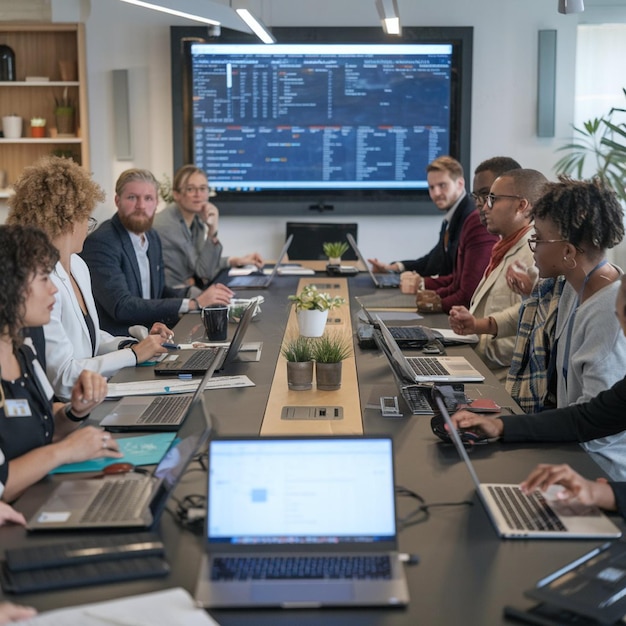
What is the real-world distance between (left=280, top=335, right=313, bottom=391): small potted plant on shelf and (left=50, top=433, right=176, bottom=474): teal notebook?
52 cm

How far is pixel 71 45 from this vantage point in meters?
7.14

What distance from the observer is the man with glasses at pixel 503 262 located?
3576 mm

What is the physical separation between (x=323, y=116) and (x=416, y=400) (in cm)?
492

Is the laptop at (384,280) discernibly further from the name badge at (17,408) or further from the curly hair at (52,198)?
the name badge at (17,408)

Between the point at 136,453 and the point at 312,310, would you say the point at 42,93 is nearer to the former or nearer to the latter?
the point at 312,310

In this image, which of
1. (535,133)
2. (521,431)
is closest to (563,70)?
(535,133)

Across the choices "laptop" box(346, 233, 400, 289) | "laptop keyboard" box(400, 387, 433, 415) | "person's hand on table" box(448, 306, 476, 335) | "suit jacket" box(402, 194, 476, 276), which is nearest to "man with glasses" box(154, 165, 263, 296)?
"laptop" box(346, 233, 400, 289)

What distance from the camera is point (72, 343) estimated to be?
120 inches

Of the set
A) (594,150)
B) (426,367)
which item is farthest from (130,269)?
(594,150)

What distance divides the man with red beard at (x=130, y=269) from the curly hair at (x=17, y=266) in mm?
1973

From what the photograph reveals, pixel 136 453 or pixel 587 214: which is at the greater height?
pixel 587 214

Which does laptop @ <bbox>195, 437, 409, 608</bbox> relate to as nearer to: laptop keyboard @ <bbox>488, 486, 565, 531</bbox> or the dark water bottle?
laptop keyboard @ <bbox>488, 486, 565, 531</bbox>

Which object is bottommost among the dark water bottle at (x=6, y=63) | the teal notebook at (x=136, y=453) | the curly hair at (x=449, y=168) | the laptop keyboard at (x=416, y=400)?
the laptop keyboard at (x=416, y=400)

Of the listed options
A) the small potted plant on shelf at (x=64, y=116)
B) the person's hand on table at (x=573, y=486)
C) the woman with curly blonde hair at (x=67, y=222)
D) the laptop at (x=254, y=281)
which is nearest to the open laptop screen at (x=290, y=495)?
the person's hand on table at (x=573, y=486)
